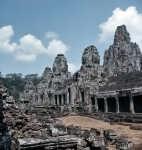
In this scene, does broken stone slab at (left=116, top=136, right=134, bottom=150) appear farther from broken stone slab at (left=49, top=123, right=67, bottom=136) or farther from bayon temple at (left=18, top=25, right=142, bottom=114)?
bayon temple at (left=18, top=25, right=142, bottom=114)

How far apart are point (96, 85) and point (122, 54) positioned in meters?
25.2

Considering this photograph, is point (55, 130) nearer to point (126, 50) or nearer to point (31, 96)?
point (31, 96)

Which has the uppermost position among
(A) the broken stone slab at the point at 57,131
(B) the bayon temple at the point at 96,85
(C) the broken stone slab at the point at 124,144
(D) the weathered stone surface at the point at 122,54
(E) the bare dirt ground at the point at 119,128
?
(D) the weathered stone surface at the point at 122,54

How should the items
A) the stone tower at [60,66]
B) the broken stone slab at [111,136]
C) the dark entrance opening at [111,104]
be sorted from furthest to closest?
the stone tower at [60,66] → the dark entrance opening at [111,104] → the broken stone slab at [111,136]

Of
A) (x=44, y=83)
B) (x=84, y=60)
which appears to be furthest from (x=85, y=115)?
(x=44, y=83)

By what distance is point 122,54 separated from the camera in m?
56.8

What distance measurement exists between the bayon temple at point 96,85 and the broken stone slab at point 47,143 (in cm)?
1952

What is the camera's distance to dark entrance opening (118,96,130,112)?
93.6 ft

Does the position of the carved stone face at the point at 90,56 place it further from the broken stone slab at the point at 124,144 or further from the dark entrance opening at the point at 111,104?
the broken stone slab at the point at 124,144

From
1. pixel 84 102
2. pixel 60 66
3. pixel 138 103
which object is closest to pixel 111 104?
pixel 84 102

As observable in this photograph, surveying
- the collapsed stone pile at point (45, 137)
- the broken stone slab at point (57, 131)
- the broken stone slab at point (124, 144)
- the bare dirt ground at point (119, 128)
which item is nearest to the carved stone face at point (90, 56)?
the bare dirt ground at point (119, 128)

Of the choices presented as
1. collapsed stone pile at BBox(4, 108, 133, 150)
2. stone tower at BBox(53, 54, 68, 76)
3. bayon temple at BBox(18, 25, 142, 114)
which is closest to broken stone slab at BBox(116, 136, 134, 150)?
collapsed stone pile at BBox(4, 108, 133, 150)

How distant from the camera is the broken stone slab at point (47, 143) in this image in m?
5.45

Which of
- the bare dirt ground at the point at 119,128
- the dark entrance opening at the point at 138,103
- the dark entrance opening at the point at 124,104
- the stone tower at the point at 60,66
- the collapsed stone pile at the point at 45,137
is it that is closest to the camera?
the collapsed stone pile at the point at 45,137
